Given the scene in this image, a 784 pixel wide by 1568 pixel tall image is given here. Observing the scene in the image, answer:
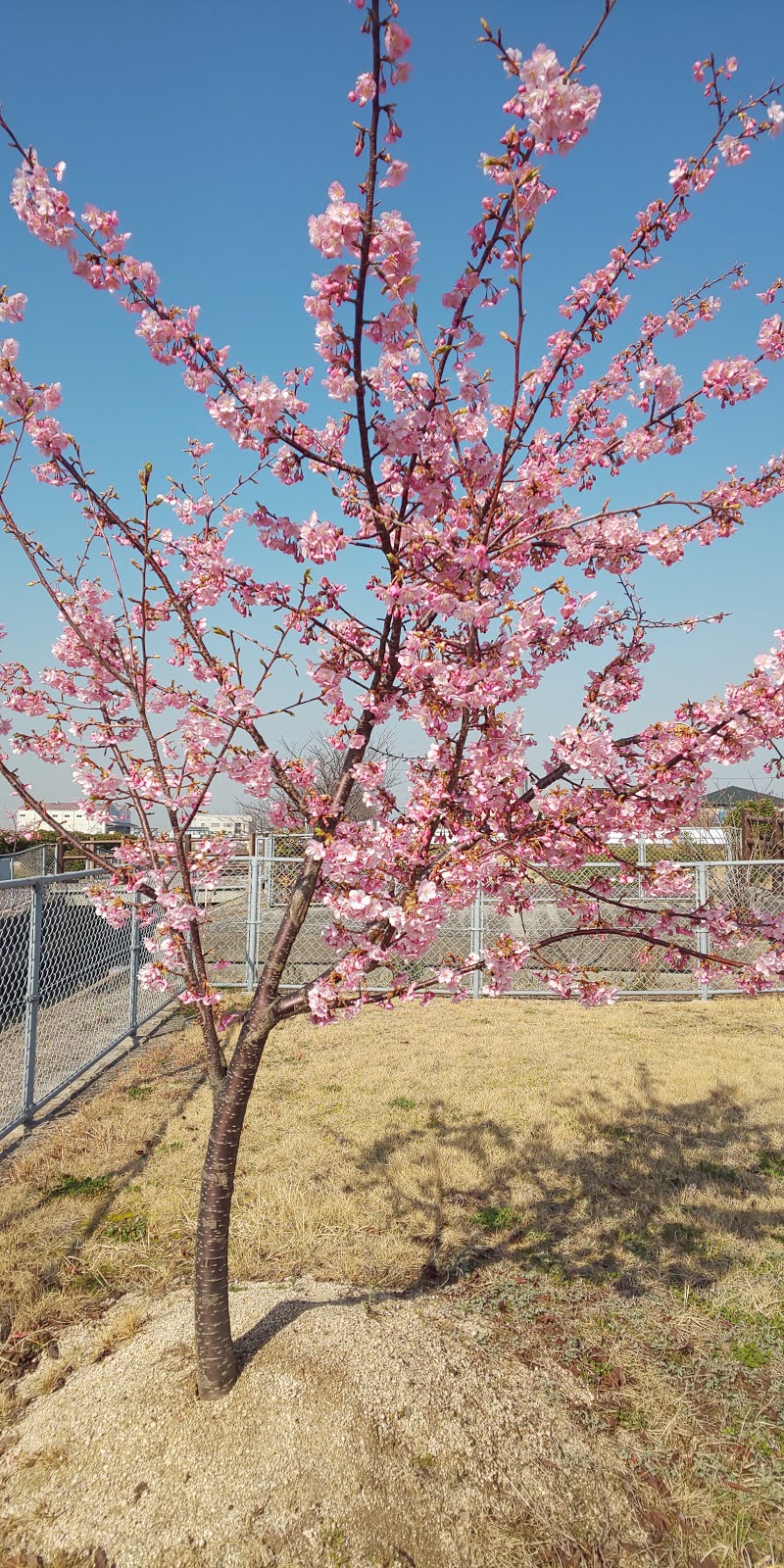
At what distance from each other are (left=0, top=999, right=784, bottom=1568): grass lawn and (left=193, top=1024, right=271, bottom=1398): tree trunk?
768 mm

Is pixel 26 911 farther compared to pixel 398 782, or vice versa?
pixel 26 911

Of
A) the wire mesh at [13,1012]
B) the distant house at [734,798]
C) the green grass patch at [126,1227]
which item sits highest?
the distant house at [734,798]

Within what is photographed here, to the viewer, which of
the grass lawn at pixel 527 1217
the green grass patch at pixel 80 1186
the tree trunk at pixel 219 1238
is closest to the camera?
the tree trunk at pixel 219 1238

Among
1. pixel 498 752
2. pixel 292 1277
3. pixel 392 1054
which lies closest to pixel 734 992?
pixel 392 1054

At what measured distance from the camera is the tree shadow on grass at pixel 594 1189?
3.62m

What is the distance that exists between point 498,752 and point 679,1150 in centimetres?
361

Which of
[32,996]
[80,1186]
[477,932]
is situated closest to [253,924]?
[477,932]

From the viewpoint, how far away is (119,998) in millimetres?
7867

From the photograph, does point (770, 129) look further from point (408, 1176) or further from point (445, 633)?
point (408, 1176)

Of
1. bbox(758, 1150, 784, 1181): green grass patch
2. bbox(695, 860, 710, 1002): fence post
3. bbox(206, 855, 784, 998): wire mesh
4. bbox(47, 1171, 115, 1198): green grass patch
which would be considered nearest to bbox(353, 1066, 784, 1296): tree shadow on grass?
bbox(758, 1150, 784, 1181): green grass patch

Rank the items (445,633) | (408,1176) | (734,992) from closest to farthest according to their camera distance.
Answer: (445,633) → (408,1176) → (734,992)

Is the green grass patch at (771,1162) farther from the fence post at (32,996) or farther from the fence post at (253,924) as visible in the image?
the fence post at (253,924)

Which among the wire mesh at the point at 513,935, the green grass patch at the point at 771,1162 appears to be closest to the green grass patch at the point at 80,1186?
the green grass patch at the point at 771,1162

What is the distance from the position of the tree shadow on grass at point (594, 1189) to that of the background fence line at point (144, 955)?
960 millimetres
